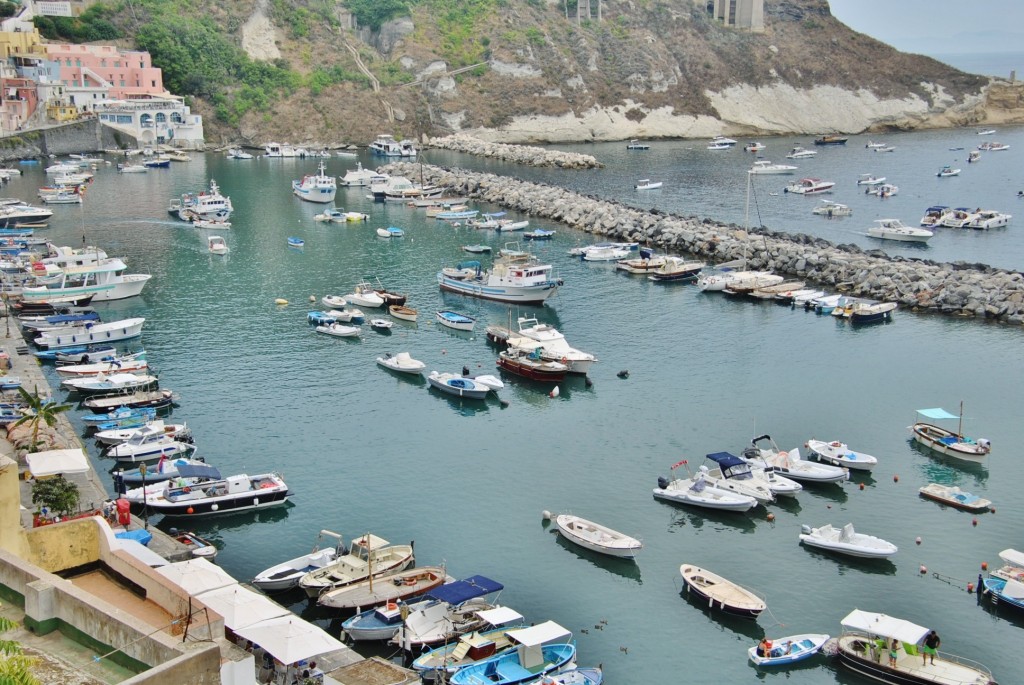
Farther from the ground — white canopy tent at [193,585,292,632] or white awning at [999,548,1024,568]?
white canopy tent at [193,585,292,632]

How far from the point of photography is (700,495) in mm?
44500

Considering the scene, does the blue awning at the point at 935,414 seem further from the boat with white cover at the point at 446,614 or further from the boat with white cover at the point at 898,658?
the boat with white cover at the point at 446,614

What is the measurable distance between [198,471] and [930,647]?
94.1 ft

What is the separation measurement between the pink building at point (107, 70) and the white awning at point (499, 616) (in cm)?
13533

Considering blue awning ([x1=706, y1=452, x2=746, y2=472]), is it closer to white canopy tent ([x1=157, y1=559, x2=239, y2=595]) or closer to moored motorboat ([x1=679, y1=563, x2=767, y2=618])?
moored motorboat ([x1=679, y1=563, x2=767, y2=618])

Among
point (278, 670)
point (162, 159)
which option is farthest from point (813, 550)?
point (162, 159)

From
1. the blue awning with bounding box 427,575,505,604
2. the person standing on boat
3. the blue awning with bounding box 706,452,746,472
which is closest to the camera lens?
the person standing on boat

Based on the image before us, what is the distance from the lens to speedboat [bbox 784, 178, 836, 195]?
129062 mm

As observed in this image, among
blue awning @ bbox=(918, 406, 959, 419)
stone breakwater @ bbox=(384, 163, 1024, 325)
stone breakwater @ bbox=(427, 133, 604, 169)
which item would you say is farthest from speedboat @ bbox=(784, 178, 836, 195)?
blue awning @ bbox=(918, 406, 959, 419)

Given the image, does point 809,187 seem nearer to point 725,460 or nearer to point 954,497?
point 954,497

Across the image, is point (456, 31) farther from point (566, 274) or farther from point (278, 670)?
point (278, 670)

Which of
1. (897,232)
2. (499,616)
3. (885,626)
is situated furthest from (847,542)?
(897,232)

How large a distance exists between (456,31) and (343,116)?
34.1 m

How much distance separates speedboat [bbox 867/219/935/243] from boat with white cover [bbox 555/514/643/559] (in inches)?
2732
